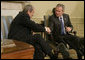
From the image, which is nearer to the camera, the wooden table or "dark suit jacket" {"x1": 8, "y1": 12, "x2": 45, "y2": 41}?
the wooden table

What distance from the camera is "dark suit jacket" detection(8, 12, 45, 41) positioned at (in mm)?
3107

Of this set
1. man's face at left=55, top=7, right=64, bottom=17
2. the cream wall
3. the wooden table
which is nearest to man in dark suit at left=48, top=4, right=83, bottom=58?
man's face at left=55, top=7, right=64, bottom=17

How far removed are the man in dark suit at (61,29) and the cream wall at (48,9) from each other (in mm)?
458

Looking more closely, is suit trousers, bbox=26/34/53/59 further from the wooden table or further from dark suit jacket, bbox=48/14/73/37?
dark suit jacket, bbox=48/14/73/37

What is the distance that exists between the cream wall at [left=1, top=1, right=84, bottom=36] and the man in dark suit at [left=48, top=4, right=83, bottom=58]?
458 mm

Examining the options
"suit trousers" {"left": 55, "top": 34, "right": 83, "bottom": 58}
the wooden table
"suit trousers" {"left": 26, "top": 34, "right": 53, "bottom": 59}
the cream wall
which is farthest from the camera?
the cream wall

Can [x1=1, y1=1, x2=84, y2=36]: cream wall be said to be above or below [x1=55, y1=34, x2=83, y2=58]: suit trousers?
above

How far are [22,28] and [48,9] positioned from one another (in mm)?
1222

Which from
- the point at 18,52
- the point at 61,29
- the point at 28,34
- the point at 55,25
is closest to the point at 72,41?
the point at 61,29

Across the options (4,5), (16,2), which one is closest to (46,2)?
(16,2)

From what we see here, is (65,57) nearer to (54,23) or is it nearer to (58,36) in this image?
(58,36)

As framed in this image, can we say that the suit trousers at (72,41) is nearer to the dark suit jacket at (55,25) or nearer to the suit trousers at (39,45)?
the dark suit jacket at (55,25)

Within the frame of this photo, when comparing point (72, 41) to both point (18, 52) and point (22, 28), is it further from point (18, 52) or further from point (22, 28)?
point (18, 52)

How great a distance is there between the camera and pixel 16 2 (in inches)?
150
